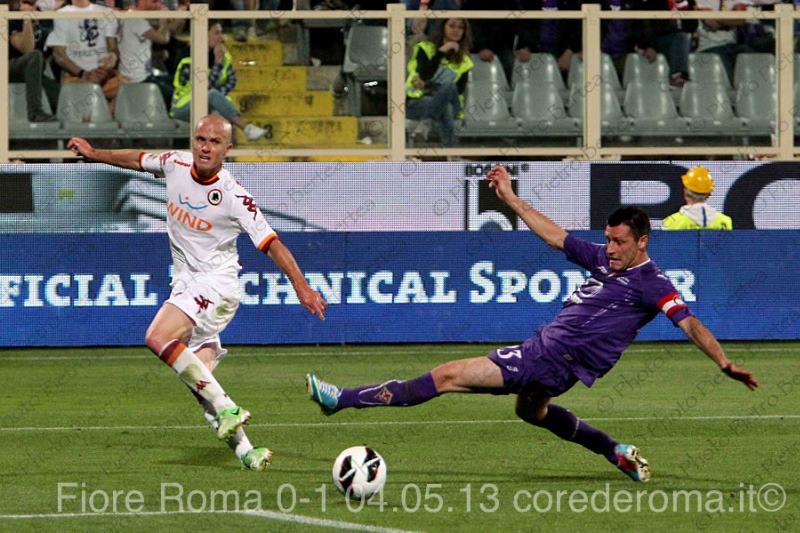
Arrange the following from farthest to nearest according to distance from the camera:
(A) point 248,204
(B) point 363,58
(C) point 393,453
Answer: (B) point 363,58, (C) point 393,453, (A) point 248,204

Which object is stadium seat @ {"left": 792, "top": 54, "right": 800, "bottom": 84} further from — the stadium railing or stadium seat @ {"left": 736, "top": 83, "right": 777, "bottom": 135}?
stadium seat @ {"left": 736, "top": 83, "right": 777, "bottom": 135}

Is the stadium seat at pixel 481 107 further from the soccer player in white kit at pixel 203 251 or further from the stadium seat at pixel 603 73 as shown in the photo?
the soccer player in white kit at pixel 203 251

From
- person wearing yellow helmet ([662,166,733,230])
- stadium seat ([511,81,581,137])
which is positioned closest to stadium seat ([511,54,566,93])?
stadium seat ([511,81,581,137])

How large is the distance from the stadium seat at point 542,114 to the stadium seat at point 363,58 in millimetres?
1698

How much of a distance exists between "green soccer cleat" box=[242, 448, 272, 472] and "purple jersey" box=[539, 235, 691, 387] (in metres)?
1.92

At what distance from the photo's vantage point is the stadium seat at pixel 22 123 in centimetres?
1856

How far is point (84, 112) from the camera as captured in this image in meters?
18.6

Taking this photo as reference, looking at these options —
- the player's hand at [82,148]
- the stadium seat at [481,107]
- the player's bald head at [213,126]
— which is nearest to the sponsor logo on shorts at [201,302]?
the player's bald head at [213,126]

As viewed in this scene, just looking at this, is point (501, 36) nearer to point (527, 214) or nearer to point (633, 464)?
point (527, 214)

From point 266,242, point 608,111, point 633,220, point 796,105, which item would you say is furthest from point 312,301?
point 796,105

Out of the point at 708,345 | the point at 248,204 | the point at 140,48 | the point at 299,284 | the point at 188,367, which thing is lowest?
the point at 188,367

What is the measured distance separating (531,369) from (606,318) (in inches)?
21.0

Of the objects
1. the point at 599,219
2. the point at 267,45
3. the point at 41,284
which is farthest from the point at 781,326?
Result: the point at 41,284

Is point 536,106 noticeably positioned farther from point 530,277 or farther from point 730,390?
point 730,390
